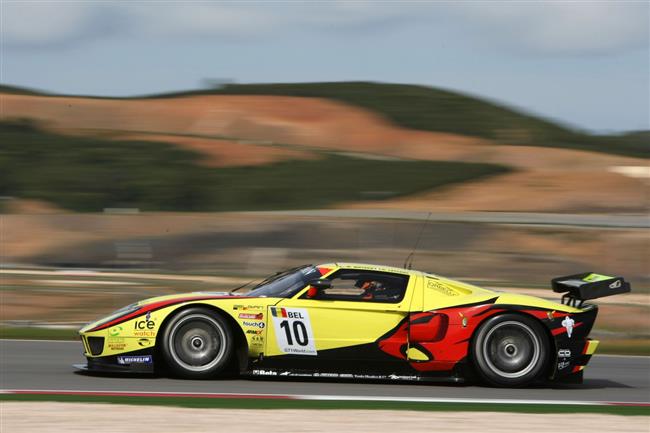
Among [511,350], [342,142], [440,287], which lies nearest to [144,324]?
[440,287]

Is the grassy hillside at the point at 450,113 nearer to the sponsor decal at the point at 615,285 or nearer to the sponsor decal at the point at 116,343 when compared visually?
the sponsor decal at the point at 615,285

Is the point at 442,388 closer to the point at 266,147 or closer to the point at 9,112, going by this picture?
the point at 266,147

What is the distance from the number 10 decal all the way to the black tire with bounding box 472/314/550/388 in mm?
1564

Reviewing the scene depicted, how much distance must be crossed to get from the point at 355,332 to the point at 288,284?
79 cm

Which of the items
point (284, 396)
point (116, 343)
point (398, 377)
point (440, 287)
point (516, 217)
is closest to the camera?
point (284, 396)

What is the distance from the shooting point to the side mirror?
28.5 feet

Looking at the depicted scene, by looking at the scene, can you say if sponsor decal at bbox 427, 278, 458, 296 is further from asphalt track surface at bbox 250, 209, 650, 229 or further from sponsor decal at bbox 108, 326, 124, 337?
asphalt track surface at bbox 250, 209, 650, 229

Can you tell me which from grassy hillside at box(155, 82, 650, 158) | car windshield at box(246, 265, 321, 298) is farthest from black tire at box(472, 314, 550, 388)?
grassy hillside at box(155, 82, 650, 158)

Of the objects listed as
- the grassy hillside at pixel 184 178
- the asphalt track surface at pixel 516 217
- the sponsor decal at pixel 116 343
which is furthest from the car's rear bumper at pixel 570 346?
the grassy hillside at pixel 184 178

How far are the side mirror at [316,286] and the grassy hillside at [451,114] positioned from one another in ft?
136

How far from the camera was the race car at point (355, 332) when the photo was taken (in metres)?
8.53

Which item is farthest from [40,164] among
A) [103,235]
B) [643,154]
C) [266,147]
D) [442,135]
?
[643,154]

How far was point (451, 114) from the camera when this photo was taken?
2057 inches

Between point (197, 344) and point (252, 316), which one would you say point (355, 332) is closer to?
point (252, 316)
